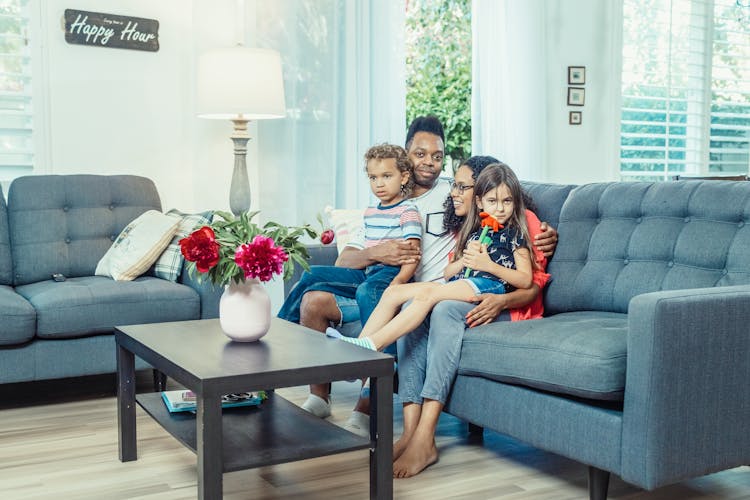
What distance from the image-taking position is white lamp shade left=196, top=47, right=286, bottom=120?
402 cm

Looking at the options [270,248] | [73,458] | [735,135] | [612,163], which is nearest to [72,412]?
[73,458]

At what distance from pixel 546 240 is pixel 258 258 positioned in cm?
113

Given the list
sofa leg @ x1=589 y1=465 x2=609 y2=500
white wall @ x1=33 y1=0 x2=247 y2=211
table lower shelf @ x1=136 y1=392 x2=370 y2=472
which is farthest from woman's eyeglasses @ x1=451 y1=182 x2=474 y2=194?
white wall @ x1=33 y1=0 x2=247 y2=211

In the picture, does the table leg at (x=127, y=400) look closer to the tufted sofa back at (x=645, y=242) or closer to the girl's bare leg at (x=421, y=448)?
the girl's bare leg at (x=421, y=448)

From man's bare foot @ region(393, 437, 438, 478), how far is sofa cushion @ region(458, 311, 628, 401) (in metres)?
0.25

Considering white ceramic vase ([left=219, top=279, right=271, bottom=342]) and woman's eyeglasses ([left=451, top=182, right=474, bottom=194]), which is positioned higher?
woman's eyeglasses ([left=451, top=182, right=474, bottom=194])

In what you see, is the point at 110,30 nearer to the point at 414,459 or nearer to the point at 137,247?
the point at 137,247

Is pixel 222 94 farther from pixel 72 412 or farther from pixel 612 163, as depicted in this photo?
pixel 612 163

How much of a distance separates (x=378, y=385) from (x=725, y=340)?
2.87ft

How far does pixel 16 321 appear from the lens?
3.12m

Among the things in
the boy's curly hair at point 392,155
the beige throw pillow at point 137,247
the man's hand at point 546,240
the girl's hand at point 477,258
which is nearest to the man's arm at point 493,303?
the girl's hand at point 477,258

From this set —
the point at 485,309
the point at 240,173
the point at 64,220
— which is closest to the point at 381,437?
the point at 485,309

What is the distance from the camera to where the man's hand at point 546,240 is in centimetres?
296

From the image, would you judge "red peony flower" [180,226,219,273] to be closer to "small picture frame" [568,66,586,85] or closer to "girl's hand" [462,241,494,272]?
"girl's hand" [462,241,494,272]
